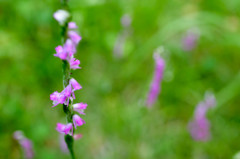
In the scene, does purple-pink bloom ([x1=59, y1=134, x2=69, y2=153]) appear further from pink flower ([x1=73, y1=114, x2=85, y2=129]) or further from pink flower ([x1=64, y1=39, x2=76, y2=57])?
pink flower ([x1=64, y1=39, x2=76, y2=57])

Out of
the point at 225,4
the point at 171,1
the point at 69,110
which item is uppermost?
the point at 171,1

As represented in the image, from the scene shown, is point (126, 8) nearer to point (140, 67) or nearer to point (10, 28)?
point (140, 67)

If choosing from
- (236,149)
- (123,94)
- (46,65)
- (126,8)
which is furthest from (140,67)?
(236,149)

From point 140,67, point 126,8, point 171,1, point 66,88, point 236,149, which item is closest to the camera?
point 66,88

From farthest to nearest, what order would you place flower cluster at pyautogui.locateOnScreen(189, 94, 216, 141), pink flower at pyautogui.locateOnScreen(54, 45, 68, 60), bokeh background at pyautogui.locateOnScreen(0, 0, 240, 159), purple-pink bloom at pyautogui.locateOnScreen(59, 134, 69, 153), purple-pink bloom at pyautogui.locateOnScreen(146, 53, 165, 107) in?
bokeh background at pyautogui.locateOnScreen(0, 0, 240, 159) → purple-pink bloom at pyautogui.locateOnScreen(59, 134, 69, 153) → flower cluster at pyautogui.locateOnScreen(189, 94, 216, 141) → purple-pink bloom at pyautogui.locateOnScreen(146, 53, 165, 107) → pink flower at pyautogui.locateOnScreen(54, 45, 68, 60)

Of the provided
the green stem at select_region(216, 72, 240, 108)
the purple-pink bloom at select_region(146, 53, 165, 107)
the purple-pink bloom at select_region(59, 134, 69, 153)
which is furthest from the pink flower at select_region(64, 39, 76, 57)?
the green stem at select_region(216, 72, 240, 108)

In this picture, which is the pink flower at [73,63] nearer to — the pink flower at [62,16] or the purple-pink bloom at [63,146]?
the pink flower at [62,16]

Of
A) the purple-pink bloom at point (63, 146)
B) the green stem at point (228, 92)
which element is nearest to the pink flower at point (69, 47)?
the purple-pink bloom at point (63, 146)
